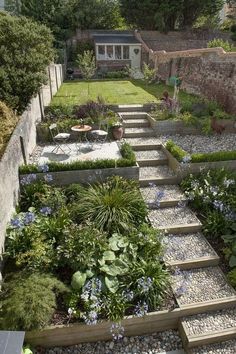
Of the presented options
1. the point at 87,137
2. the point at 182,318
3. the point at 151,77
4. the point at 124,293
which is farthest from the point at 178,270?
the point at 151,77

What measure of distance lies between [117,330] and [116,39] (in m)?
27.5

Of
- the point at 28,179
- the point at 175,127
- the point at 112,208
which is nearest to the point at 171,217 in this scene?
the point at 112,208

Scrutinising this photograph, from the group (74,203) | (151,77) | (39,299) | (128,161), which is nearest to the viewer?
(39,299)

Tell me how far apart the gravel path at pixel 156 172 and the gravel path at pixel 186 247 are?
2.11 meters

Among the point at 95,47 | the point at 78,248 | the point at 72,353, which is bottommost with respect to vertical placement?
the point at 72,353

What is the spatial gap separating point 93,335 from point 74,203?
8.92ft

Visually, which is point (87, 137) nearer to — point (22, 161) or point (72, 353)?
point (22, 161)

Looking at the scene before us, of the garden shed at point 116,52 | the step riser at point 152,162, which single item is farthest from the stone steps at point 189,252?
the garden shed at point 116,52

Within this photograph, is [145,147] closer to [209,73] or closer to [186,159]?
[186,159]

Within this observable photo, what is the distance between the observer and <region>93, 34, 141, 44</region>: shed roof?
26.3 metres

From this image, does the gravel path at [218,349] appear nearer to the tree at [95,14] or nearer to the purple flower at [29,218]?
the purple flower at [29,218]

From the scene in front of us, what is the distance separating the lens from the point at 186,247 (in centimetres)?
574

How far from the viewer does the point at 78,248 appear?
16.4 ft

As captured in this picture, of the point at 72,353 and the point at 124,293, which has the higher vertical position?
the point at 124,293
